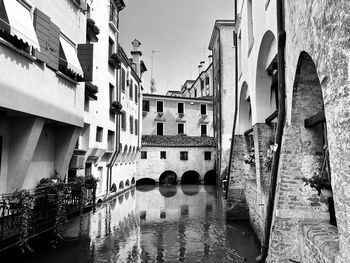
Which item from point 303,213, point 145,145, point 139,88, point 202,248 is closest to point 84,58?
point 202,248

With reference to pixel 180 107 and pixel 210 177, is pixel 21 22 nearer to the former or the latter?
pixel 210 177

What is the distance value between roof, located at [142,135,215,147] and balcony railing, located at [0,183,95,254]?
20784 mm

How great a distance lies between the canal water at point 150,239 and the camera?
28.2 ft

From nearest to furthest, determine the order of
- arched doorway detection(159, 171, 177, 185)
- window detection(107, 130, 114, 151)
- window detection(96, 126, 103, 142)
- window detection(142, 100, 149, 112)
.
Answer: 1. window detection(96, 126, 103, 142)
2. window detection(107, 130, 114, 151)
3. arched doorway detection(159, 171, 177, 185)
4. window detection(142, 100, 149, 112)

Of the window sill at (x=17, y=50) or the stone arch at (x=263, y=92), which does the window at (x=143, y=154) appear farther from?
the window sill at (x=17, y=50)

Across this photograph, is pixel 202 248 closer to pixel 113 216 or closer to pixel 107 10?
pixel 113 216

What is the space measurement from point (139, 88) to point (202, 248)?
70.4ft

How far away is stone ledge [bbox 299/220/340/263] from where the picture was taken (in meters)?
4.30

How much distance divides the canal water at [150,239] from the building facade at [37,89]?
8.00 feet

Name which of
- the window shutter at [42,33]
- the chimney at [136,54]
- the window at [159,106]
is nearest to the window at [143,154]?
the window at [159,106]

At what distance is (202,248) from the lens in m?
9.55

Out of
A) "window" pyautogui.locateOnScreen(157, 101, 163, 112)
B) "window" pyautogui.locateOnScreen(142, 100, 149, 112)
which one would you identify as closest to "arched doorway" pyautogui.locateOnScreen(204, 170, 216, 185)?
"window" pyautogui.locateOnScreen(157, 101, 163, 112)

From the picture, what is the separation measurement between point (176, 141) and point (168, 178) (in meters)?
4.29

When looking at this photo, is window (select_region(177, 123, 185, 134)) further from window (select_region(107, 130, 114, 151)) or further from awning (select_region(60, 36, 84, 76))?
awning (select_region(60, 36, 84, 76))
